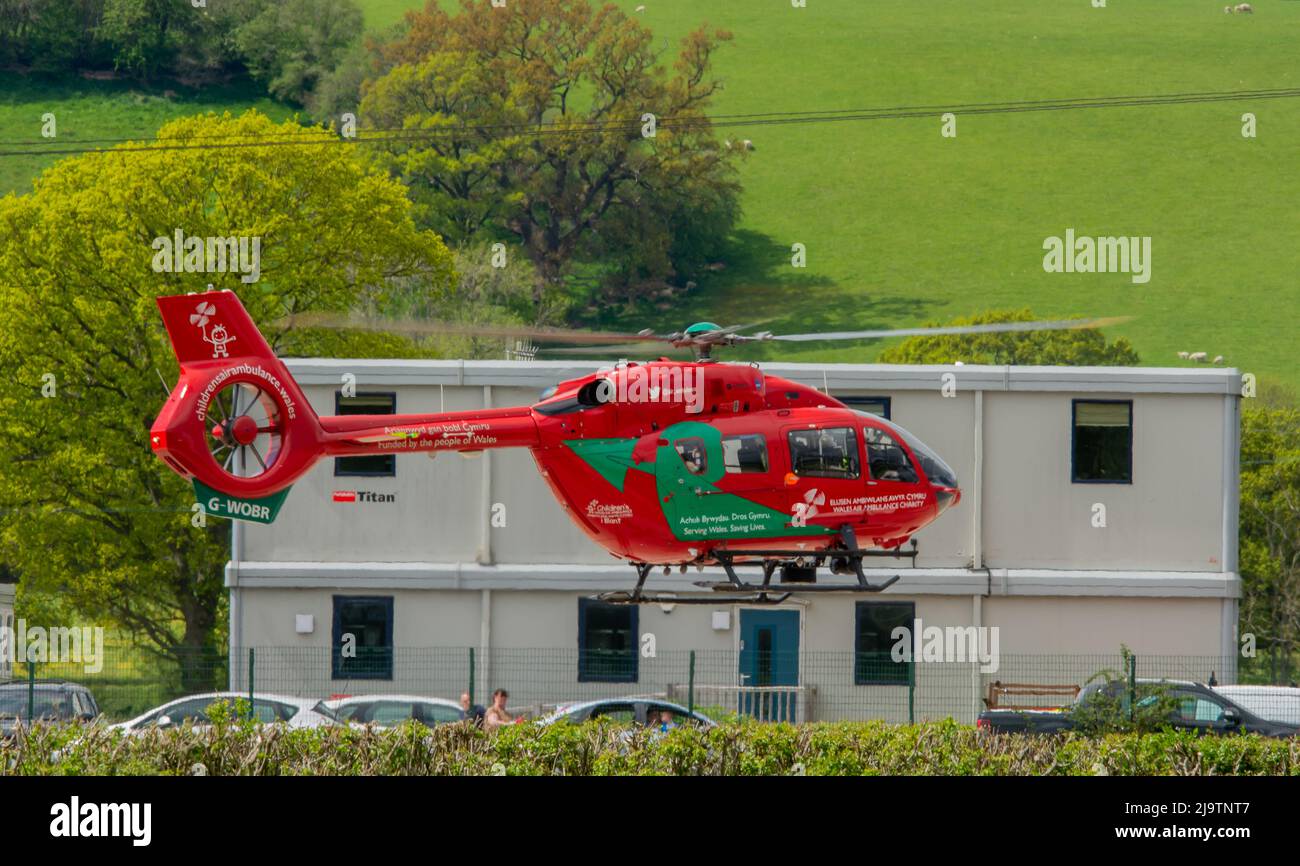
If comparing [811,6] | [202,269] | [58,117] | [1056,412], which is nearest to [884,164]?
[811,6]

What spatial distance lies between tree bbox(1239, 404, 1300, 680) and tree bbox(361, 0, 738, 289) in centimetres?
4840

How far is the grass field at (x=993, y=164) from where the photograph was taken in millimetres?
104938

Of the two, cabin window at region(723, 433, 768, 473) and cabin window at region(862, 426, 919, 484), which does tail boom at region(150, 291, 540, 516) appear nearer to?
cabin window at region(723, 433, 768, 473)

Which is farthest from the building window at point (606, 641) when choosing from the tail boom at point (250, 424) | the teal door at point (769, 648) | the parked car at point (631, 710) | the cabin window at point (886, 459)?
the cabin window at point (886, 459)

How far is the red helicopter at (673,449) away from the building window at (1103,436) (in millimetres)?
10996

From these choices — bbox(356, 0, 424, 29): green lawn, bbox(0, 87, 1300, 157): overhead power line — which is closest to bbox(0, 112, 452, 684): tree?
bbox(0, 87, 1300, 157): overhead power line

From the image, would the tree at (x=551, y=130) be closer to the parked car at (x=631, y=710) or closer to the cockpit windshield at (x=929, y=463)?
the parked car at (x=631, y=710)

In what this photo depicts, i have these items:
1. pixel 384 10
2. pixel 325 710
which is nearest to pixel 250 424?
pixel 325 710

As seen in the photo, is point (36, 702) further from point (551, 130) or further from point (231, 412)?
point (551, 130)

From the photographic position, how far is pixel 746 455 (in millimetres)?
22094

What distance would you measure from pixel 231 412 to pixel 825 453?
715 centimetres

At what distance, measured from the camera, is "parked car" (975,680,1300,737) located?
2484 cm

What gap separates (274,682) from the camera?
105 feet

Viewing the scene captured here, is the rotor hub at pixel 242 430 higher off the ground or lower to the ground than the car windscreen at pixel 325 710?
higher
